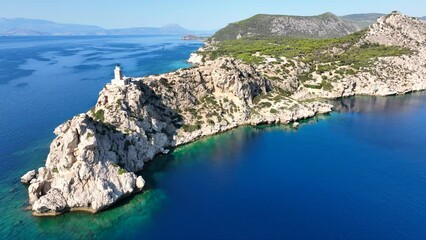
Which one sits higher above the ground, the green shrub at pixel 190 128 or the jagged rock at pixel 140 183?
the green shrub at pixel 190 128

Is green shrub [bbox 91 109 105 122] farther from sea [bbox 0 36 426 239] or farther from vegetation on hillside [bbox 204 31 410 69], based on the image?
vegetation on hillside [bbox 204 31 410 69]

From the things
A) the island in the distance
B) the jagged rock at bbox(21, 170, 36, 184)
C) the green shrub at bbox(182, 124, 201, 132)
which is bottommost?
the jagged rock at bbox(21, 170, 36, 184)

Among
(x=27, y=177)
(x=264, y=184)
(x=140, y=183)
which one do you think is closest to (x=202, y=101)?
(x=264, y=184)

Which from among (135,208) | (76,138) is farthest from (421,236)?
(76,138)

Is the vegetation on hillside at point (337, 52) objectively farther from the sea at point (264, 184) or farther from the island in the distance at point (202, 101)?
the sea at point (264, 184)

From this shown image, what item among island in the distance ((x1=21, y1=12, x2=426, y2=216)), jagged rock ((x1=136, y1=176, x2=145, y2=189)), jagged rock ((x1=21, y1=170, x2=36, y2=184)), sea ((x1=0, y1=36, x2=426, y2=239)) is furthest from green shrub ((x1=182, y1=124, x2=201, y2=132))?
jagged rock ((x1=21, y1=170, x2=36, y2=184))

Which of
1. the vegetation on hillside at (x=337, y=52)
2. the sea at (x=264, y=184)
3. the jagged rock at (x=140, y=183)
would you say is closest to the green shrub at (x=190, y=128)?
the sea at (x=264, y=184)

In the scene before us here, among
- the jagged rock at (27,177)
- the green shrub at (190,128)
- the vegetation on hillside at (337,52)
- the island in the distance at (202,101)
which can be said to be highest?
the vegetation on hillside at (337,52)
